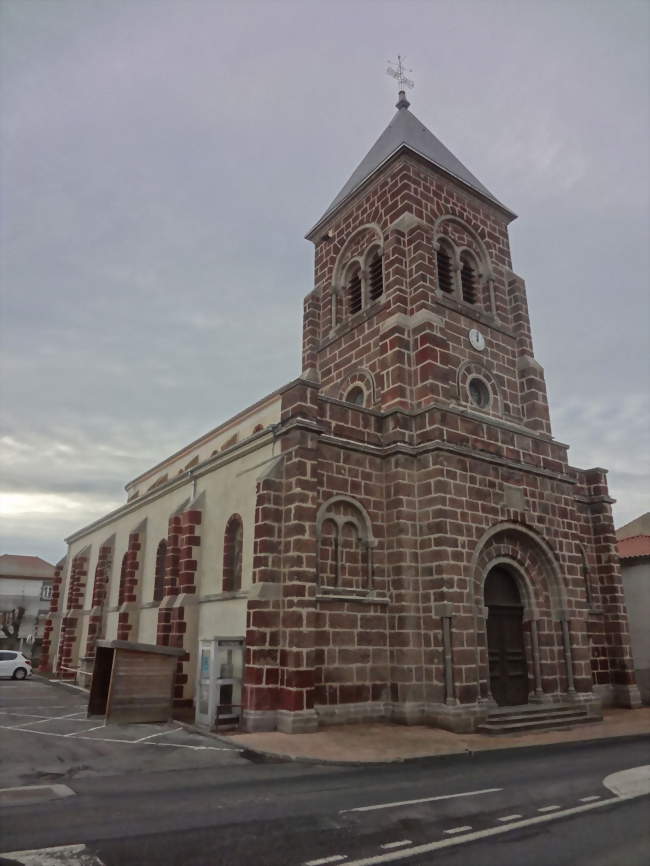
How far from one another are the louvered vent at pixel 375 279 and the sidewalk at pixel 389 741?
1360 centimetres

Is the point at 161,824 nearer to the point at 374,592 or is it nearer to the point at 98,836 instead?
the point at 98,836

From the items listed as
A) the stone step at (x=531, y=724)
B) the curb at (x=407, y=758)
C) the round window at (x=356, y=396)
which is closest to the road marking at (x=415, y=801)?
the curb at (x=407, y=758)

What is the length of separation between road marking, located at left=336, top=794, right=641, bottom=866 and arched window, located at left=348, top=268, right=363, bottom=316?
1675cm

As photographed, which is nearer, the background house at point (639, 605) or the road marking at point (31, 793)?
the road marking at point (31, 793)

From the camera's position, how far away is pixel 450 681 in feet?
46.2

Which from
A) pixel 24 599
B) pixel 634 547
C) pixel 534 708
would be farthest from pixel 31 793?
pixel 24 599

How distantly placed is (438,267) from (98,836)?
60.3ft

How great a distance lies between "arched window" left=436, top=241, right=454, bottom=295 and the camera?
20.3 meters

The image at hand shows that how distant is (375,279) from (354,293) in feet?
3.87

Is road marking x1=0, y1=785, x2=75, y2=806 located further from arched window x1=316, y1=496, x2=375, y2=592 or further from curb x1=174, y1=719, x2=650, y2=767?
arched window x1=316, y1=496, x2=375, y2=592

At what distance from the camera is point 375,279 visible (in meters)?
21.2

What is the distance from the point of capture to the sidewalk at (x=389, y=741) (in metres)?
10.9

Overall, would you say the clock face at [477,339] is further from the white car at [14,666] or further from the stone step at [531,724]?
the white car at [14,666]

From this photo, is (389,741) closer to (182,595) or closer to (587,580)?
(182,595)
